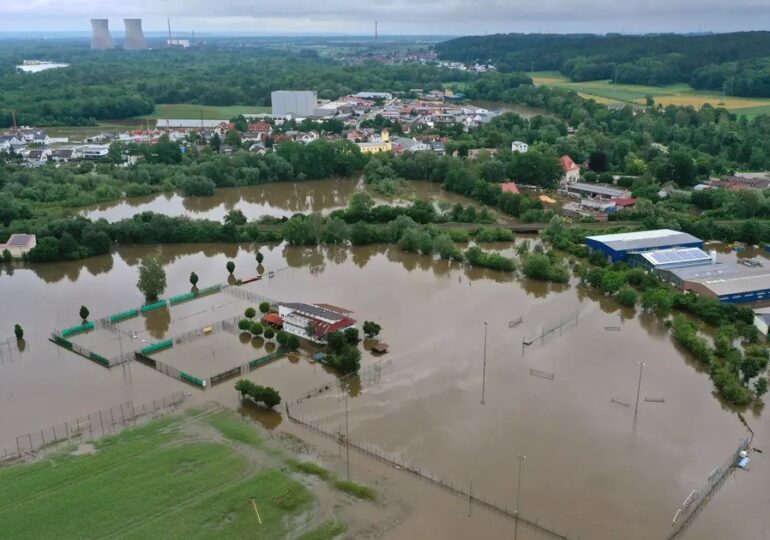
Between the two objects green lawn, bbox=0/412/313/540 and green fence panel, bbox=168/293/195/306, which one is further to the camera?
green fence panel, bbox=168/293/195/306

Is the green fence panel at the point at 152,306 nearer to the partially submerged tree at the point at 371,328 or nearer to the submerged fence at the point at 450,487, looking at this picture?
the partially submerged tree at the point at 371,328

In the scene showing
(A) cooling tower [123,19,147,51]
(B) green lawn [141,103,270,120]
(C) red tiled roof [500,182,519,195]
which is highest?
(A) cooling tower [123,19,147,51]

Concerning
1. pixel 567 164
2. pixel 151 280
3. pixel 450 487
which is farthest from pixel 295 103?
pixel 450 487

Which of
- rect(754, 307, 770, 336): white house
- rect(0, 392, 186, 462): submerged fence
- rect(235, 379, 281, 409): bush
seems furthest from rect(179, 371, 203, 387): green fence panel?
rect(754, 307, 770, 336): white house

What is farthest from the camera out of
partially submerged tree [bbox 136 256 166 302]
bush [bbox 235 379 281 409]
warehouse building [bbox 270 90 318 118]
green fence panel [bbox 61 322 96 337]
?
warehouse building [bbox 270 90 318 118]

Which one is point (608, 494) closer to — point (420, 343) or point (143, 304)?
point (420, 343)

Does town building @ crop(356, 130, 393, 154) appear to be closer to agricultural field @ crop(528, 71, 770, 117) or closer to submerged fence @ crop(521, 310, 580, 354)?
submerged fence @ crop(521, 310, 580, 354)
